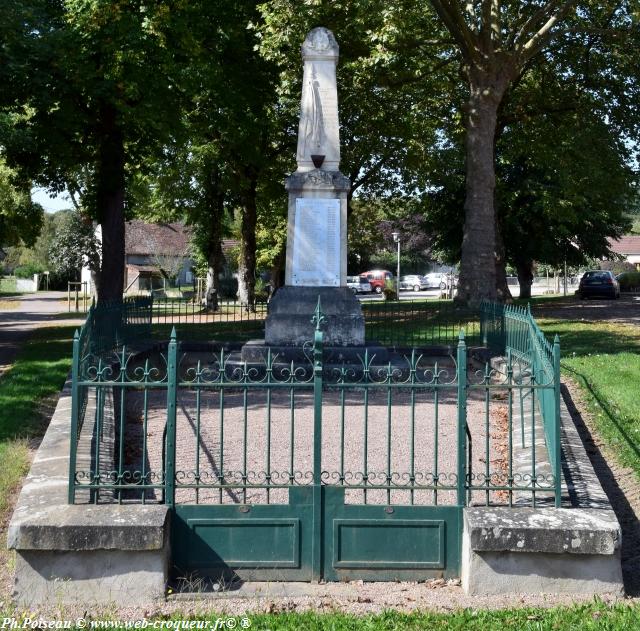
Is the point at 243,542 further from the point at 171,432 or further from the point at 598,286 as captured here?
the point at 598,286

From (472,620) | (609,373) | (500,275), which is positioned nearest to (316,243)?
(609,373)

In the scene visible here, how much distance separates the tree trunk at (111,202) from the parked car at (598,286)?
24.3 metres

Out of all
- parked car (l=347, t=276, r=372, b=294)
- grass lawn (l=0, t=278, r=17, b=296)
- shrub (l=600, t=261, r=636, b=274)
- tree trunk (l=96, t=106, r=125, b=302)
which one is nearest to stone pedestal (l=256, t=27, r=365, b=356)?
tree trunk (l=96, t=106, r=125, b=302)

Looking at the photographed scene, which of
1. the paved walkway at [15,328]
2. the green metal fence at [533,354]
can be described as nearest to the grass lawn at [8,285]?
the paved walkway at [15,328]

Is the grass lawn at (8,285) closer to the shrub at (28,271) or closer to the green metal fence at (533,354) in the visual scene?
the shrub at (28,271)

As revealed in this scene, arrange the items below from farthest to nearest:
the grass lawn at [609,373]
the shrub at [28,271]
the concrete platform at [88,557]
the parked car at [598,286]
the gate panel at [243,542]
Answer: the shrub at [28,271], the parked car at [598,286], the grass lawn at [609,373], the gate panel at [243,542], the concrete platform at [88,557]

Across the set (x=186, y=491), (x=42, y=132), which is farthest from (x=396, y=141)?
(x=186, y=491)

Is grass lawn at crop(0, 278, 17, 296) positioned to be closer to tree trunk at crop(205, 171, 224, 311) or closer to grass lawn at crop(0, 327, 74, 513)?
tree trunk at crop(205, 171, 224, 311)

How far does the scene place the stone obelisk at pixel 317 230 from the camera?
13.7m

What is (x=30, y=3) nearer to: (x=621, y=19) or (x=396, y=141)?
(x=396, y=141)

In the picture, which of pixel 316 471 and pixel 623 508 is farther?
pixel 623 508

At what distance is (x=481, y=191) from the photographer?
69.9ft

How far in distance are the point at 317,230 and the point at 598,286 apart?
28.4 m

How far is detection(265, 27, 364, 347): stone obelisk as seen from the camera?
540 inches
